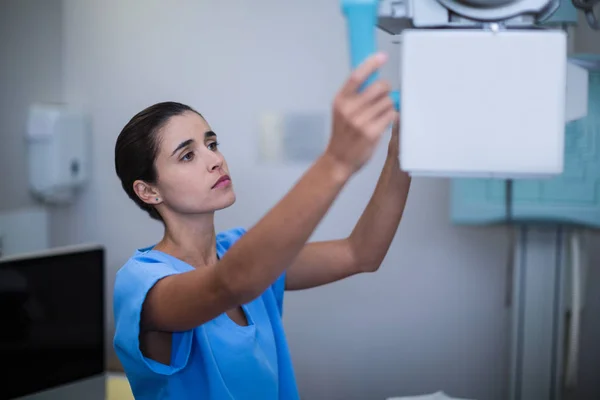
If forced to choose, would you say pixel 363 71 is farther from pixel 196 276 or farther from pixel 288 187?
pixel 288 187

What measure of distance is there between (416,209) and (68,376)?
95cm

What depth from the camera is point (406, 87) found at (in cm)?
64

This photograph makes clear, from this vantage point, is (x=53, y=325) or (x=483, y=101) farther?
(x=53, y=325)

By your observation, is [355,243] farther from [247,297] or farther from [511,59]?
[511,59]

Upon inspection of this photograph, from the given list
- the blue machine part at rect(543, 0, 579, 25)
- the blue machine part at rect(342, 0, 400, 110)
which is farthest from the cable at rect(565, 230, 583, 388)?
the blue machine part at rect(342, 0, 400, 110)

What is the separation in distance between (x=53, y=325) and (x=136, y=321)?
1.93 ft

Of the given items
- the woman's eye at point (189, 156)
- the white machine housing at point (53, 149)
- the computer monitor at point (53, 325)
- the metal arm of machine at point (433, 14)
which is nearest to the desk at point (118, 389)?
the computer monitor at point (53, 325)

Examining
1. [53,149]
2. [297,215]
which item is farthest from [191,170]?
[53,149]

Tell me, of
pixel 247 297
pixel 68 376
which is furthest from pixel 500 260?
pixel 247 297

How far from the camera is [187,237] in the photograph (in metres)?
1.13

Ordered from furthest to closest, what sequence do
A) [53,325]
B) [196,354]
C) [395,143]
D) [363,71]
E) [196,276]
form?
[53,325]
[196,354]
[395,143]
[196,276]
[363,71]

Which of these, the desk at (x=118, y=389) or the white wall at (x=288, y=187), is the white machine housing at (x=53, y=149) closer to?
the white wall at (x=288, y=187)

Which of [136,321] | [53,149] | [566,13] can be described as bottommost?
[136,321]

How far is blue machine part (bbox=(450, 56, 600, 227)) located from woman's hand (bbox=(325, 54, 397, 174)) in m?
1.00
